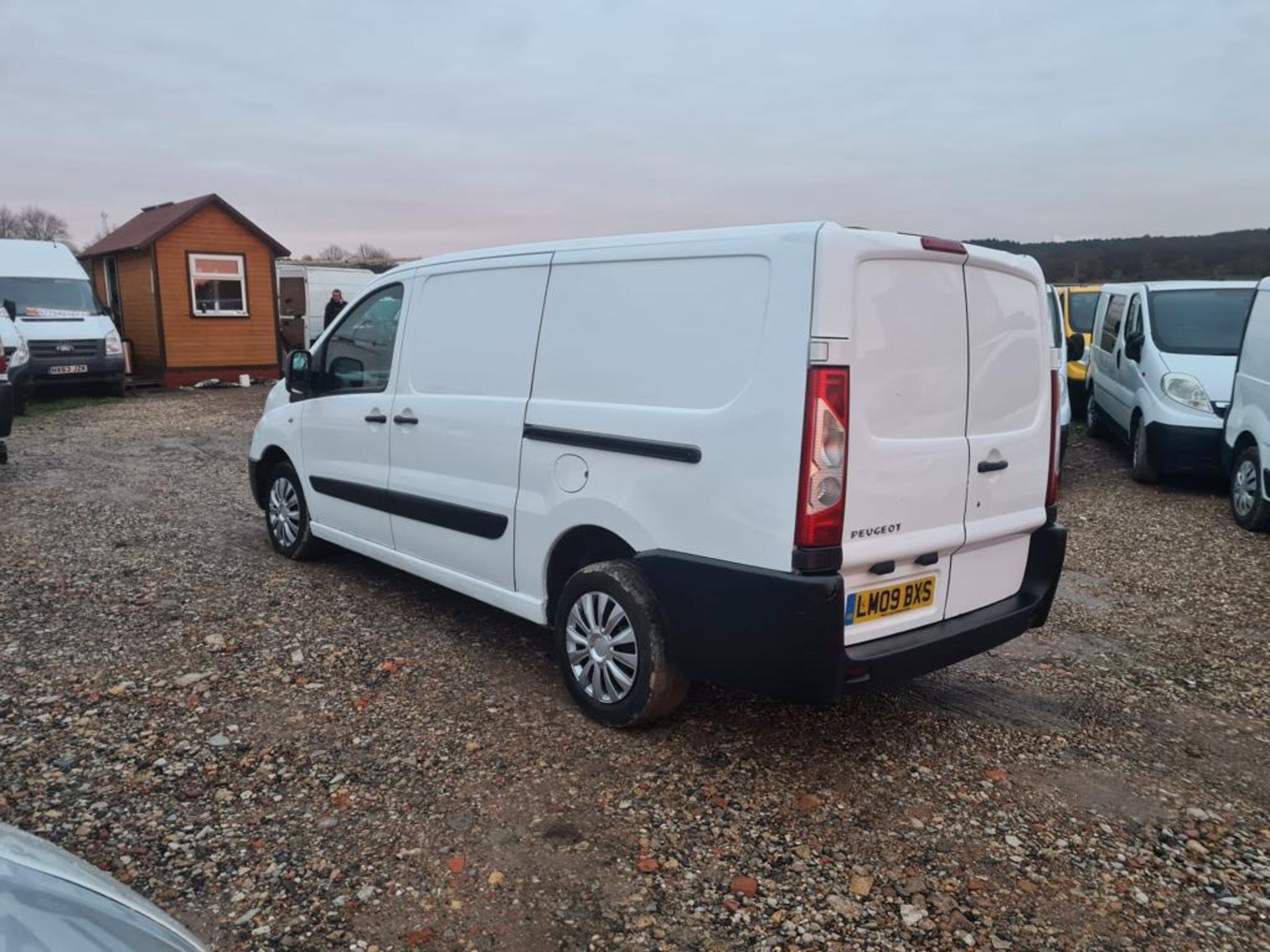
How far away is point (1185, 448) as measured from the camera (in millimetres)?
8562

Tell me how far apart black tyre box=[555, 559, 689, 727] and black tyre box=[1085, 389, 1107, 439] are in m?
9.52

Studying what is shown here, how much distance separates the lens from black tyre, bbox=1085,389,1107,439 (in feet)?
37.9

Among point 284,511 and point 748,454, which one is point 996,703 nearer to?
point 748,454

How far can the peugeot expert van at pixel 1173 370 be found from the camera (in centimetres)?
855

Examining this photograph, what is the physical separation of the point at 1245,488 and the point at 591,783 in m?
6.45

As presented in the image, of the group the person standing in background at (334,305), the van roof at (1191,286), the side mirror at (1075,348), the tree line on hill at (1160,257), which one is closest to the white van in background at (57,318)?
the person standing in background at (334,305)

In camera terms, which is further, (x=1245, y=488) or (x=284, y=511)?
(x=1245, y=488)

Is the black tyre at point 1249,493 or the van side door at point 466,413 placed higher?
the van side door at point 466,413

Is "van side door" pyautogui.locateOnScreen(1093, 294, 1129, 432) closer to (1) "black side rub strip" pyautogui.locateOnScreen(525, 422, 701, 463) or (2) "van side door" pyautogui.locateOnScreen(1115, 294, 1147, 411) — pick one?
(2) "van side door" pyautogui.locateOnScreen(1115, 294, 1147, 411)

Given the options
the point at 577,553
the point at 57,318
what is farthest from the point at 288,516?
the point at 57,318

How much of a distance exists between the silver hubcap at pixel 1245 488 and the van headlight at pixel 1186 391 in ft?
3.72

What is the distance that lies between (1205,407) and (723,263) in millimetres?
7107

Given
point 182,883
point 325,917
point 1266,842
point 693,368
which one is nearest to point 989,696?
point 1266,842

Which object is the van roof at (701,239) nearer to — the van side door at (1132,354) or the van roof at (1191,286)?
the van side door at (1132,354)
